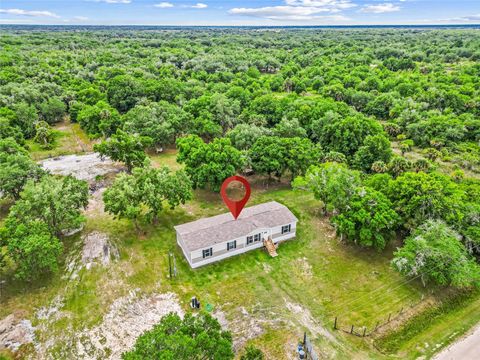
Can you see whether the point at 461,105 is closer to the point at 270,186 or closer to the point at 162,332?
the point at 270,186

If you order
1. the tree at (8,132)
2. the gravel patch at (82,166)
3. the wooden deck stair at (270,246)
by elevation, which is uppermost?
the tree at (8,132)

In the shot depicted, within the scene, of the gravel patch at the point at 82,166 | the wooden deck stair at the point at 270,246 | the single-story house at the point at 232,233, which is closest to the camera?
the single-story house at the point at 232,233

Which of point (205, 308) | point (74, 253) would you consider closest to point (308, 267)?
point (205, 308)

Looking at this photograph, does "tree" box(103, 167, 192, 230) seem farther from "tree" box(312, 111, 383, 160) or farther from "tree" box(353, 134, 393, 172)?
"tree" box(312, 111, 383, 160)

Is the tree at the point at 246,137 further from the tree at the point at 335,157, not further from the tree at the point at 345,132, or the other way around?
the tree at the point at 345,132

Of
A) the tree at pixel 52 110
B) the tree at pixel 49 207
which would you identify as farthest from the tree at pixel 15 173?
the tree at pixel 52 110

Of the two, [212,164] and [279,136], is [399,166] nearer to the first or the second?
[279,136]

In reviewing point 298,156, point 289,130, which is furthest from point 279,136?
point 298,156
